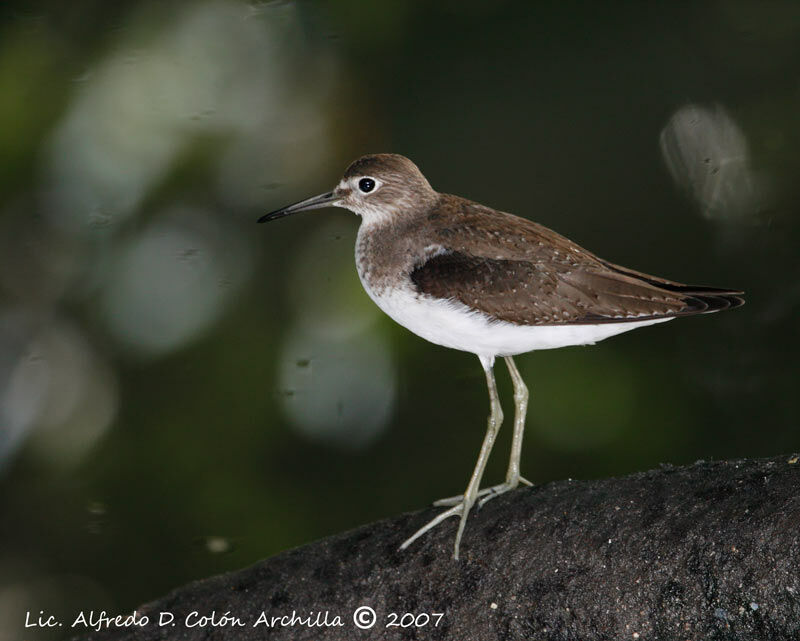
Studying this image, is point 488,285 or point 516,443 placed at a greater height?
point 488,285

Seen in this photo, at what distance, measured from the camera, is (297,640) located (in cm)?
166

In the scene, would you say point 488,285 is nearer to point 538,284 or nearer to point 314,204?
point 538,284

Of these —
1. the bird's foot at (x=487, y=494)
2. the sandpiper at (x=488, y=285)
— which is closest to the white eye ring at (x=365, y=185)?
the sandpiper at (x=488, y=285)

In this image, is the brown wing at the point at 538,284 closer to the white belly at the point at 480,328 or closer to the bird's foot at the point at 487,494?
the white belly at the point at 480,328

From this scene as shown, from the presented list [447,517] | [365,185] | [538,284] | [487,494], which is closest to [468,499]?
[447,517]

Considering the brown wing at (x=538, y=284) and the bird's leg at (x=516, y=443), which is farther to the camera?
the bird's leg at (x=516, y=443)

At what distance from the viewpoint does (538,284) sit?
173 cm

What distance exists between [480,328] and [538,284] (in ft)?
0.47

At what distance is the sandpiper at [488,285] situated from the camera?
1.71m

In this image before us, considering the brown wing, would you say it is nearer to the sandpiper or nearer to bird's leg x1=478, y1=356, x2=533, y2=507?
the sandpiper

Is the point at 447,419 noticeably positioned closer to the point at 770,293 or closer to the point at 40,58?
the point at 770,293

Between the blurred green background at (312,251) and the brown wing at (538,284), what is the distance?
1040 mm

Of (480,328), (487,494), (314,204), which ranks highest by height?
(314,204)

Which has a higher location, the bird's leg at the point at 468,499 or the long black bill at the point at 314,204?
the long black bill at the point at 314,204
